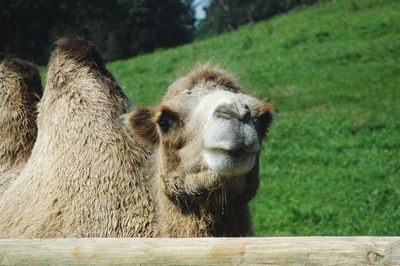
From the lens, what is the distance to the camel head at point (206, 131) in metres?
3.79

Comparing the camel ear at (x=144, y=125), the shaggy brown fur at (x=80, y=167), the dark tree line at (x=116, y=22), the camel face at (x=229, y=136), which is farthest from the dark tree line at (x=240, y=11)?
the camel face at (x=229, y=136)

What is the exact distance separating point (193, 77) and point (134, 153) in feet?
2.29

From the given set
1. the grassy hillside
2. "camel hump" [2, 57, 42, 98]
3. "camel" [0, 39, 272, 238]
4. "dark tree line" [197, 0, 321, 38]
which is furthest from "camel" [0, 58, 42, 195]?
"dark tree line" [197, 0, 321, 38]

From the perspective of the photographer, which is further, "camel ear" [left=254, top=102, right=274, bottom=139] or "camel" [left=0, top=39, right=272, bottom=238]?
"camel ear" [left=254, top=102, right=274, bottom=139]

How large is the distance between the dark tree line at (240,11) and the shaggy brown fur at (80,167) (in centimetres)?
5862

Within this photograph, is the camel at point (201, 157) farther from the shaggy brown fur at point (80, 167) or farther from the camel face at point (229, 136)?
the shaggy brown fur at point (80, 167)

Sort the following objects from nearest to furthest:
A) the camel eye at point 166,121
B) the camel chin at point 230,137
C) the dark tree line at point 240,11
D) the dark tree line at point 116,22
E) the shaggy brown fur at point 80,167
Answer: the camel chin at point 230,137 → the camel eye at point 166,121 → the shaggy brown fur at point 80,167 → the dark tree line at point 116,22 → the dark tree line at point 240,11

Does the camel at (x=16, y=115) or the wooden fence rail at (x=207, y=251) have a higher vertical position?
the camel at (x=16, y=115)

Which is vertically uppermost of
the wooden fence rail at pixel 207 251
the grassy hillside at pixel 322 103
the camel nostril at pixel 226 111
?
the camel nostril at pixel 226 111

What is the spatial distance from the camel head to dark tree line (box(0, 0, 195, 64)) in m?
1.64

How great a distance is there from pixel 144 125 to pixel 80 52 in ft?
3.11

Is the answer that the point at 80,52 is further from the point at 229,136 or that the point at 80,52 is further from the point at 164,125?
the point at 229,136

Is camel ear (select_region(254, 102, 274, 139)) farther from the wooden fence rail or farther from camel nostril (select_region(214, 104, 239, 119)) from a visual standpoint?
the wooden fence rail

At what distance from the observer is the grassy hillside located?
35.7 ft
